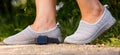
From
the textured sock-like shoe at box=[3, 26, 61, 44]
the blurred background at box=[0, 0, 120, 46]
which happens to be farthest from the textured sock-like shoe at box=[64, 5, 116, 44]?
the blurred background at box=[0, 0, 120, 46]

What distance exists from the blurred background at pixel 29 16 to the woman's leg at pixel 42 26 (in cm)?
92

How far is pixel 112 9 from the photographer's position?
372 centimetres

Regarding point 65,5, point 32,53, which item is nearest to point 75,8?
point 65,5

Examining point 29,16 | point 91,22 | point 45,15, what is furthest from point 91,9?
point 29,16

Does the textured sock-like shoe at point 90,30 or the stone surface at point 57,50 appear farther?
the textured sock-like shoe at point 90,30

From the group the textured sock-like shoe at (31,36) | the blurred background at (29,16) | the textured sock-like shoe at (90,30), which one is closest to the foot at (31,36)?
the textured sock-like shoe at (31,36)

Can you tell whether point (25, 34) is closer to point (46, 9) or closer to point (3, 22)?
point (46, 9)

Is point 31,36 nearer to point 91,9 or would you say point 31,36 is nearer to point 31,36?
point 31,36

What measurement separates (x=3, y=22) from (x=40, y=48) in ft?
5.71

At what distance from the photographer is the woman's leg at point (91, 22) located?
2285 mm

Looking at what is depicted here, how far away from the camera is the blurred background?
11.3 ft

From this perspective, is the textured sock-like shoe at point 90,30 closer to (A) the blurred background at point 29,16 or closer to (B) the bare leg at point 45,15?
(B) the bare leg at point 45,15

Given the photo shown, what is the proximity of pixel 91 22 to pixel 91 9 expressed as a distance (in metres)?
0.08

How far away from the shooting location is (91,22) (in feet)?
7.56
